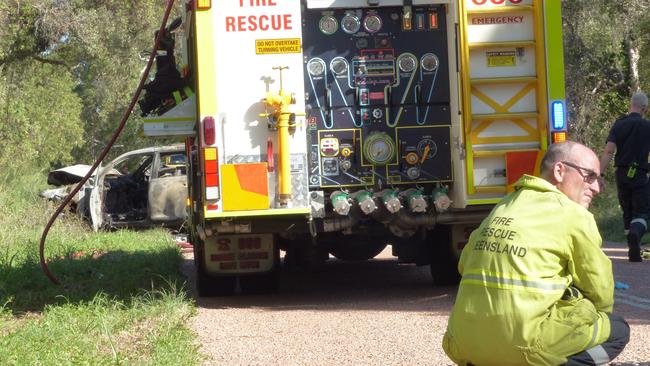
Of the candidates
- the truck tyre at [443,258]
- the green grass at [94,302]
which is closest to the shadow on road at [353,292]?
the truck tyre at [443,258]

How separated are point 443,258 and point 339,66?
2.22m

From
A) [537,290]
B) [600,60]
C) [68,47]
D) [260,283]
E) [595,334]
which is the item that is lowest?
[260,283]

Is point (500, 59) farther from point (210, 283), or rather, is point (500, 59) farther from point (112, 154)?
point (112, 154)

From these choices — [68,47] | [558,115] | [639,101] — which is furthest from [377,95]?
[68,47]

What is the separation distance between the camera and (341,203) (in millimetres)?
9547

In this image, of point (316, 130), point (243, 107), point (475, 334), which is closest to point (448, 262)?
point (316, 130)

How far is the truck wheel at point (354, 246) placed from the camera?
36.1 ft

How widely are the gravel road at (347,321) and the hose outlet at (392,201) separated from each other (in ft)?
2.78

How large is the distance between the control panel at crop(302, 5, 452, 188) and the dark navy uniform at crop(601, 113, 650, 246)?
304cm

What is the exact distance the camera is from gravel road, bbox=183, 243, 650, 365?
733 centimetres

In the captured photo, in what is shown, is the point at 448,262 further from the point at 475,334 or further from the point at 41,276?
the point at 475,334

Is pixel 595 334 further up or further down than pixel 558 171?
further down

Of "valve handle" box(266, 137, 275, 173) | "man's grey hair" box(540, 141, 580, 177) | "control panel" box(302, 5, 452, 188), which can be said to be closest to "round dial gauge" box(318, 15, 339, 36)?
"control panel" box(302, 5, 452, 188)

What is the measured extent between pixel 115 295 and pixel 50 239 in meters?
6.14
